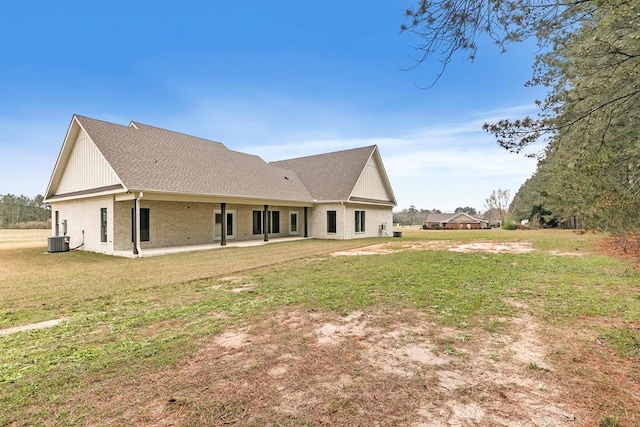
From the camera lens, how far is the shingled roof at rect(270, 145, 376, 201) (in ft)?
72.2

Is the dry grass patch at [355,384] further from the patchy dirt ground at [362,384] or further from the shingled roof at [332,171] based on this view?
the shingled roof at [332,171]

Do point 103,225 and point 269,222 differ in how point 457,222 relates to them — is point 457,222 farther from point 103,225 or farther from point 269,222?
point 103,225

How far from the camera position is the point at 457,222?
62.6 meters

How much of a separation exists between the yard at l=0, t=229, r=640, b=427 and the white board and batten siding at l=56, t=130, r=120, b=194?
8.15m

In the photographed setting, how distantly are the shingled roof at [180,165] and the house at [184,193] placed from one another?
0.06 m

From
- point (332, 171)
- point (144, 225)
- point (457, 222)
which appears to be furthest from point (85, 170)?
point (457, 222)

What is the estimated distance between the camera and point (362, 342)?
365 cm

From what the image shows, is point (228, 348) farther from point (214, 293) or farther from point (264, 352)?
point (214, 293)

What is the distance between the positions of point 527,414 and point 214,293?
5478mm

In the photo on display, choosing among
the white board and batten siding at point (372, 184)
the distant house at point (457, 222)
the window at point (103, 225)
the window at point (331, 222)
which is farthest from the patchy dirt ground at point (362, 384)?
the distant house at point (457, 222)

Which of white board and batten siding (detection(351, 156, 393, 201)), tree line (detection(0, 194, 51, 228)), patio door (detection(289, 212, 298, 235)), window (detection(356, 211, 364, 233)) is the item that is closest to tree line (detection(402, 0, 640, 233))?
white board and batten siding (detection(351, 156, 393, 201))

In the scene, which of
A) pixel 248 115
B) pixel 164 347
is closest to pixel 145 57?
pixel 248 115

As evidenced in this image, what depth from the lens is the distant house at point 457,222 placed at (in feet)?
200

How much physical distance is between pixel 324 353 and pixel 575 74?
6079 mm
